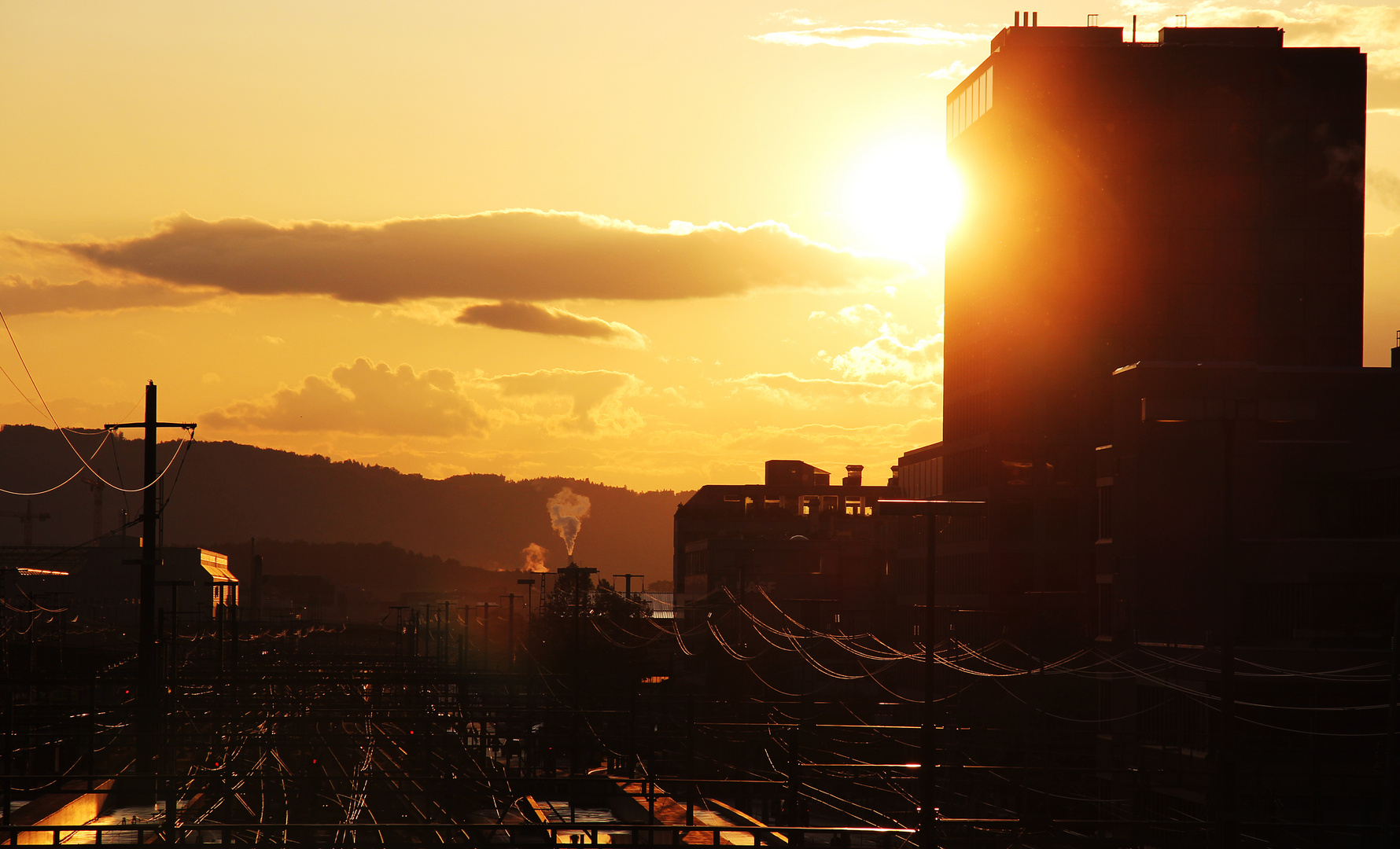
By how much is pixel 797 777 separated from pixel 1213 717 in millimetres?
25668

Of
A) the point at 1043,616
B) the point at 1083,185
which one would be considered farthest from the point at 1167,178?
the point at 1043,616

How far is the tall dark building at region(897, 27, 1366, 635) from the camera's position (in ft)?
301

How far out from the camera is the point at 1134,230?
320 feet

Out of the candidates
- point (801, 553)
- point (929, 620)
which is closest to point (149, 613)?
point (929, 620)

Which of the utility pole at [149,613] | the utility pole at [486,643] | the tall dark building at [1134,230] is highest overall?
the tall dark building at [1134,230]

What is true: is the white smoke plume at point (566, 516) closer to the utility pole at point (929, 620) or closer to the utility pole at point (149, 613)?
the utility pole at point (149, 613)

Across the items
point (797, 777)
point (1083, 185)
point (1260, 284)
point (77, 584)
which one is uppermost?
point (1083, 185)

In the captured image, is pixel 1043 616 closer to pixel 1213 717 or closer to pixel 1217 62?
pixel 1213 717

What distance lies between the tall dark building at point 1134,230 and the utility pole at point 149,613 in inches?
2253

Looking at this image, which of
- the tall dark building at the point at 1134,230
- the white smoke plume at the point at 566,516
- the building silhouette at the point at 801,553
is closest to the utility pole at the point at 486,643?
the building silhouette at the point at 801,553

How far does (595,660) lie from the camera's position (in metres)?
96.1

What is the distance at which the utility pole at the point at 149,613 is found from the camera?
33000 millimetres

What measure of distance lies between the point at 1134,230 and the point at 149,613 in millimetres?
77255

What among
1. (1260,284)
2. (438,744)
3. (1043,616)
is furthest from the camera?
(1260,284)
